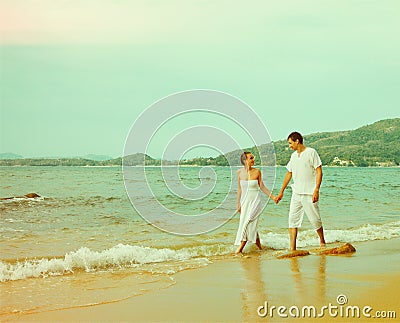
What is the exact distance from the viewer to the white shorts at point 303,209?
9.81m

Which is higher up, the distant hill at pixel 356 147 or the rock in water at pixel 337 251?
the distant hill at pixel 356 147

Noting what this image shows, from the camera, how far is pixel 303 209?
10.1 metres

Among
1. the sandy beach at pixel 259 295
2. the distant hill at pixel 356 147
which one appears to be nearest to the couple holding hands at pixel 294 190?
the sandy beach at pixel 259 295

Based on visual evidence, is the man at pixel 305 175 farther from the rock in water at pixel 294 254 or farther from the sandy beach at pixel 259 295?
the sandy beach at pixel 259 295

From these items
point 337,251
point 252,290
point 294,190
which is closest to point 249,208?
point 294,190

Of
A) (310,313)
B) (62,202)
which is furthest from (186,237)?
(62,202)

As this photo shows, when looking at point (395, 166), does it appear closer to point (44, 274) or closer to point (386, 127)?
point (386, 127)

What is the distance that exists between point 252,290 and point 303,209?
3.58 m

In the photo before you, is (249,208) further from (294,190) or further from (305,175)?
(305,175)

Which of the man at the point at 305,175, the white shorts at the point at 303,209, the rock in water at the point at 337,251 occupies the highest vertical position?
the man at the point at 305,175

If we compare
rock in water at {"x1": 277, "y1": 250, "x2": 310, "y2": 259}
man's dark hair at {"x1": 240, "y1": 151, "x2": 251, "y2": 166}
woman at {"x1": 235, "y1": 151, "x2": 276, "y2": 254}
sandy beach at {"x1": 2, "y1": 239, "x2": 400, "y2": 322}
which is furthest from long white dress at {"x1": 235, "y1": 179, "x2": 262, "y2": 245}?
sandy beach at {"x1": 2, "y1": 239, "x2": 400, "y2": 322}

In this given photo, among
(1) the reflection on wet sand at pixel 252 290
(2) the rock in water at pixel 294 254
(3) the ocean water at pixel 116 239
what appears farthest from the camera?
(2) the rock in water at pixel 294 254

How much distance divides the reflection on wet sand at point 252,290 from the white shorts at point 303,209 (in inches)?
51.5

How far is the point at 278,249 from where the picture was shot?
440 inches
